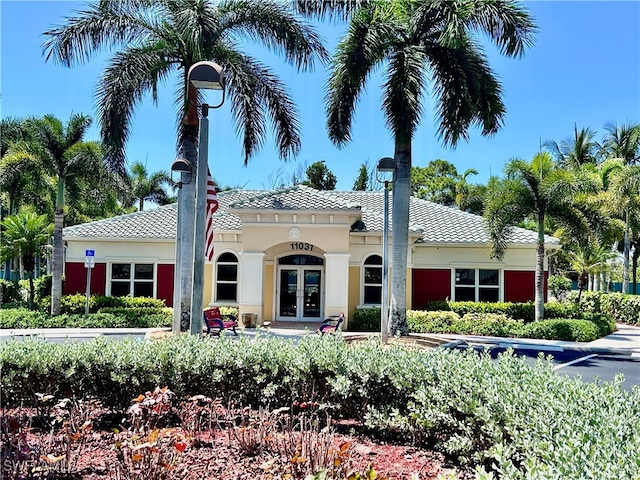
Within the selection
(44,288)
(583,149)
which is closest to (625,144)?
(583,149)

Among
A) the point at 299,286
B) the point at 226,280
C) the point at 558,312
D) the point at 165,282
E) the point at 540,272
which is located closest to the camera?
the point at 540,272

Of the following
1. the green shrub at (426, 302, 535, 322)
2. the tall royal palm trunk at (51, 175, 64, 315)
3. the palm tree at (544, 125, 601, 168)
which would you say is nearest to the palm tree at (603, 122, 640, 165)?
the palm tree at (544, 125, 601, 168)

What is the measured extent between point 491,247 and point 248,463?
60.1ft

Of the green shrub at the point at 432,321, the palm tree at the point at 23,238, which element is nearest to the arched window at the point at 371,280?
the green shrub at the point at 432,321

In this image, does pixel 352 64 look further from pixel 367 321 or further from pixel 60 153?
pixel 60 153

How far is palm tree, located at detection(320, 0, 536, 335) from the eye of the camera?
1388 cm

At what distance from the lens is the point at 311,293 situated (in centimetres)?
2117

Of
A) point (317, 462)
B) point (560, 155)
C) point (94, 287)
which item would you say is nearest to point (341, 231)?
point (94, 287)

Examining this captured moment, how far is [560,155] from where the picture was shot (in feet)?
147

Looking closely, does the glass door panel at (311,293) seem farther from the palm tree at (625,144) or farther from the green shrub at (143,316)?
the palm tree at (625,144)

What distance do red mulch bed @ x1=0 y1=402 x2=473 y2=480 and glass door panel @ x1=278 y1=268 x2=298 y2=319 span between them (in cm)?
1557

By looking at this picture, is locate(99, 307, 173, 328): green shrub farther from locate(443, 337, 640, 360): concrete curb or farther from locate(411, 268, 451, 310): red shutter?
locate(443, 337, 640, 360): concrete curb

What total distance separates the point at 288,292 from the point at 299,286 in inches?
21.3

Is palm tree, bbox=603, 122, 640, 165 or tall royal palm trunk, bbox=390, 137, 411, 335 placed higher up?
palm tree, bbox=603, 122, 640, 165
